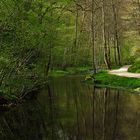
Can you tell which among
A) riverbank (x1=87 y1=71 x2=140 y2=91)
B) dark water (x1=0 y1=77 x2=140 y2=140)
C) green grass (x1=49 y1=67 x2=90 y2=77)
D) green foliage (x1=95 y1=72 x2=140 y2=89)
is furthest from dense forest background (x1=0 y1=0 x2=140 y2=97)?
green foliage (x1=95 y1=72 x2=140 y2=89)

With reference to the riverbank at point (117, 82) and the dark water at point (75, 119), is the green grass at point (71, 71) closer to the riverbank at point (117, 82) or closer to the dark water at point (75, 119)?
the riverbank at point (117, 82)

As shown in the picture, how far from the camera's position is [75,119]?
21.7 meters

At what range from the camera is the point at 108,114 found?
23.1 metres

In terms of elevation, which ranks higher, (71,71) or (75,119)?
(75,119)

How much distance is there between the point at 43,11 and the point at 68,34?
2960cm

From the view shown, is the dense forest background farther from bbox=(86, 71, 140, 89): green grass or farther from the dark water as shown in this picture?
bbox=(86, 71, 140, 89): green grass

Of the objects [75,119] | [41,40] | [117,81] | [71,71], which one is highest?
[41,40]

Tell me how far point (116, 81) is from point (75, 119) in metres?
19.6

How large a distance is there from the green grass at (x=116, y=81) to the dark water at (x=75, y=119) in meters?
5.31

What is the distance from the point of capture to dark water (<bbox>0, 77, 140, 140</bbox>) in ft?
58.9

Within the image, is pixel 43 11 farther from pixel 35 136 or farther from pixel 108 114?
pixel 35 136

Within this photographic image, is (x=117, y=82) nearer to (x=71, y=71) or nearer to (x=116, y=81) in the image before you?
(x=116, y=81)

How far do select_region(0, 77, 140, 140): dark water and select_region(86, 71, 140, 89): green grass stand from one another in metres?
5.31

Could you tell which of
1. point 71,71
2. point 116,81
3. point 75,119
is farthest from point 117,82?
point 71,71
